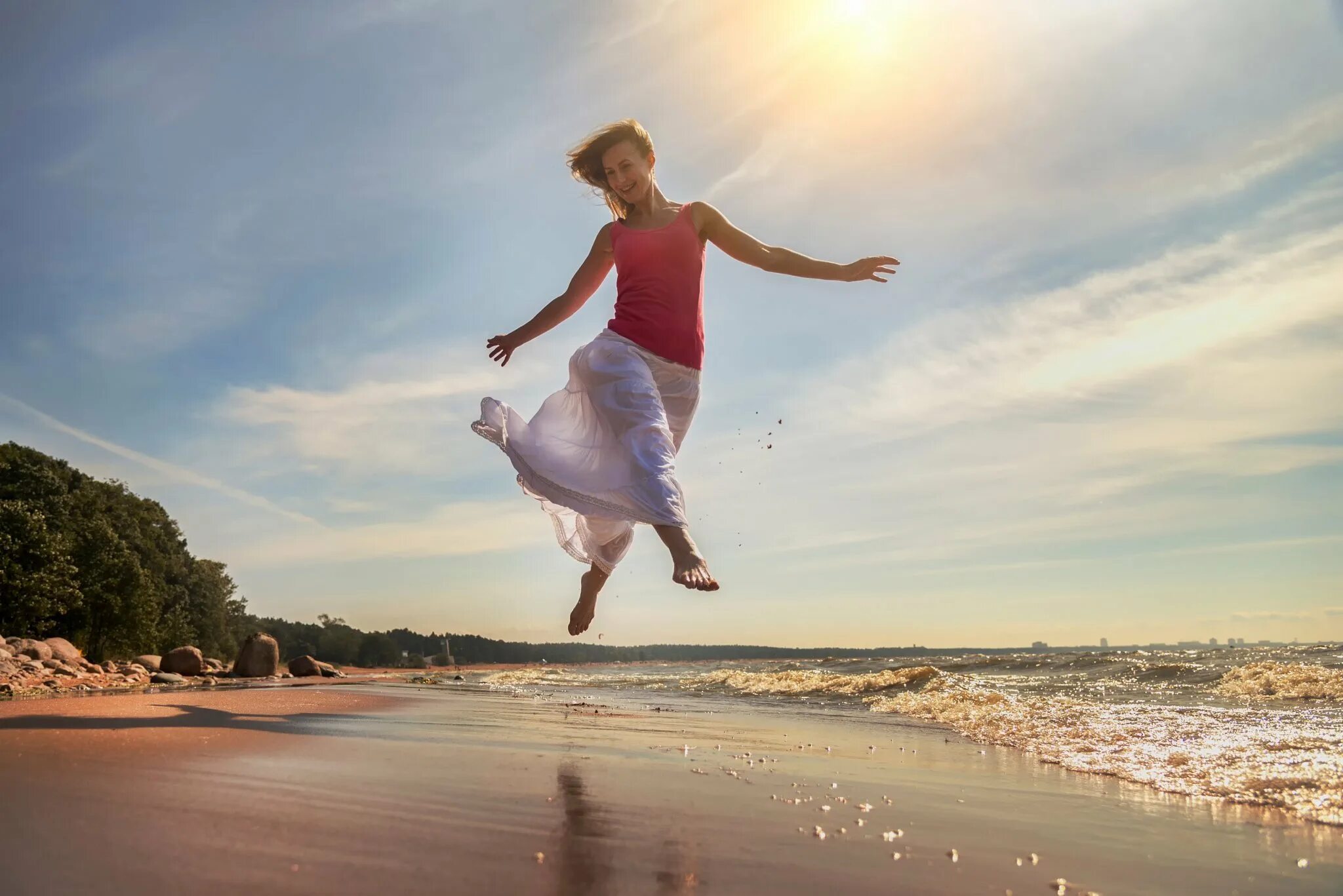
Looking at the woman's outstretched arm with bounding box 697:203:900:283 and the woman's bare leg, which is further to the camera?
the woman's outstretched arm with bounding box 697:203:900:283

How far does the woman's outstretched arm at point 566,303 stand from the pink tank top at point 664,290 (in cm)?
26

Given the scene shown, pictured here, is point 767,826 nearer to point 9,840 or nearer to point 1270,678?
point 9,840

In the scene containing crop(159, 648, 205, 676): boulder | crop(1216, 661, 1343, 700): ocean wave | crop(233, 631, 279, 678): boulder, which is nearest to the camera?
crop(1216, 661, 1343, 700): ocean wave

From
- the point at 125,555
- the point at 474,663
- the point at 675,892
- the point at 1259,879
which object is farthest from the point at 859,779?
the point at 474,663

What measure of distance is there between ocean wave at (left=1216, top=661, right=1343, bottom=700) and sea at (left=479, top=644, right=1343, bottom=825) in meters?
0.02

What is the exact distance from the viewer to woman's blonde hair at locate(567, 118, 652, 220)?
192 inches

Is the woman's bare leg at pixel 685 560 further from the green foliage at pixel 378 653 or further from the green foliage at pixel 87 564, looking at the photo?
the green foliage at pixel 378 653

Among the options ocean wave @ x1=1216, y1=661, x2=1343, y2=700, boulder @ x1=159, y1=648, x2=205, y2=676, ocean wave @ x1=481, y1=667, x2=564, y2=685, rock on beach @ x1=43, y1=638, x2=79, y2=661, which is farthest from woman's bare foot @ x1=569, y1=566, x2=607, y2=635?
boulder @ x1=159, y1=648, x2=205, y2=676

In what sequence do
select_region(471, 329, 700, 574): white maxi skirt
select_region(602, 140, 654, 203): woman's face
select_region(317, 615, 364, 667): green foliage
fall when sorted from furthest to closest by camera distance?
select_region(317, 615, 364, 667): green foliage → select_region(602, 140, 654, 203): woman's face → select_region(471, 329, 700, 574): white maxi skirt

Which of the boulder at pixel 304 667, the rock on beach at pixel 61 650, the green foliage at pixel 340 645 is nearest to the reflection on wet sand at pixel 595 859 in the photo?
the rock on beach at pixel 61 650

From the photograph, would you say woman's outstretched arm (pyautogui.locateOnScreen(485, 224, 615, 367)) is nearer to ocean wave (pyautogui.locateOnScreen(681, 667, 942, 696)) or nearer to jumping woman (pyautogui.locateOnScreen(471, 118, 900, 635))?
jumping woman (pyautogui.locateOnScreen(471, 118, 900, 635))

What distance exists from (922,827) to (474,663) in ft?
A: 240

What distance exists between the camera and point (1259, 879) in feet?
6.70

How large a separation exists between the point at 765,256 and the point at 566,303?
121 centimetres
